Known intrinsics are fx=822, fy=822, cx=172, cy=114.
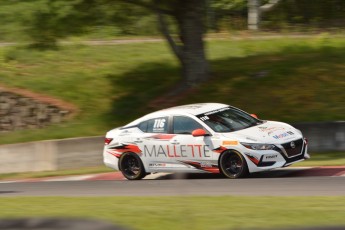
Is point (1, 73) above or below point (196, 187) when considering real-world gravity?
above

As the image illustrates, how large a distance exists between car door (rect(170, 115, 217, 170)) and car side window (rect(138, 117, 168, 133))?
0.22 metres

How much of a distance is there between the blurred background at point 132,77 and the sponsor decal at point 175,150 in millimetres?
3310

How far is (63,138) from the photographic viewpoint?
23734mm

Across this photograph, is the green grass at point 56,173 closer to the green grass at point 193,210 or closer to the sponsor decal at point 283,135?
the sponsor decal at point 283,135

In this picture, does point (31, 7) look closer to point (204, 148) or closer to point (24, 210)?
point (204, 148)

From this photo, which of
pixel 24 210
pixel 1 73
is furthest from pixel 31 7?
pixel 24 210

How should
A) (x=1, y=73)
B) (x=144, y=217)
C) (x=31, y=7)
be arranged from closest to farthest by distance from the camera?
(x=144, y=217) < (x=31, y=7) < (x=1, y=73)

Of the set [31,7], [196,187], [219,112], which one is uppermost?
[31,7]

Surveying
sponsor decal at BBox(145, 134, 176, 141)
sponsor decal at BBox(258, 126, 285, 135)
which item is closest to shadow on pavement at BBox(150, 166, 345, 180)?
sponsor decal at BBox(145, 134, 176, 141)

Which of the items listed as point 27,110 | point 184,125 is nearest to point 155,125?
point 184,125

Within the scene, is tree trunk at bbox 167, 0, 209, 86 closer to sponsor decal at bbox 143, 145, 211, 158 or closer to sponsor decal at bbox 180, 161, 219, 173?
sponsor decal at bbox 143, 145, 211, 158

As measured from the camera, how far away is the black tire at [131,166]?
1727cm

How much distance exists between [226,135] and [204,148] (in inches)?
21.1

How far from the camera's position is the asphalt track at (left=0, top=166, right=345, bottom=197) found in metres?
13.6
